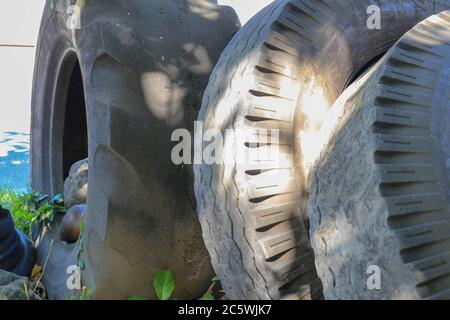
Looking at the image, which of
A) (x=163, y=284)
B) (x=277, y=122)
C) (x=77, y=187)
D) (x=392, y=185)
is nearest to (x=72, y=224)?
(x=77, y=187)

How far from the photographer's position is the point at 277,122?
4.88 feet

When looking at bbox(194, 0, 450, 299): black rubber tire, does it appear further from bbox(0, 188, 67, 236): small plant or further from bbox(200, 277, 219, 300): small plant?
bbox(0, 188, 67, 236): small plant

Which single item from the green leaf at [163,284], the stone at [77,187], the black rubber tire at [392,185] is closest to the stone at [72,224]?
the stone at [77,187]

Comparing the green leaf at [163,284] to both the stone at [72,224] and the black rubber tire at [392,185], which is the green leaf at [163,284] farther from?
the black rubber tire at [392,185]

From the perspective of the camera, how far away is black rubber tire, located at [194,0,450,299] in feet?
4.78

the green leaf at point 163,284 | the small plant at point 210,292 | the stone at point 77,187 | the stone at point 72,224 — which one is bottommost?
the small plant at point 210,292

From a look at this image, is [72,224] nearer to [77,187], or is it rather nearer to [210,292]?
[77,187]

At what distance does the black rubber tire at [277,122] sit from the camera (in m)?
1.46

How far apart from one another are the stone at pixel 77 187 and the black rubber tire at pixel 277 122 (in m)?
0.99

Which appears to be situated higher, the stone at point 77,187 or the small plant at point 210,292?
the stone at point 77,187

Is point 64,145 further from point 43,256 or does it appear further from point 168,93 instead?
point 168,93

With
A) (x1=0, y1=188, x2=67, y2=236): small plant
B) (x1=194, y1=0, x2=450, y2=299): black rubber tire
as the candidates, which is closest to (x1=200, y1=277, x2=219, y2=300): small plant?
(x1=194, y1=0, x2=450, y2=299): black rubber tire

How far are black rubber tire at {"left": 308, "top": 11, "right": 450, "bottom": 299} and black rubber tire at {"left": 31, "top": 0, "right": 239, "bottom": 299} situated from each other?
66 cm
